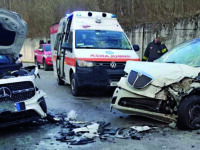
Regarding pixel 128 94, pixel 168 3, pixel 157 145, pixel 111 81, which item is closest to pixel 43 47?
pixel 168 3

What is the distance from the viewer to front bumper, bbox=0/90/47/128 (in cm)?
474

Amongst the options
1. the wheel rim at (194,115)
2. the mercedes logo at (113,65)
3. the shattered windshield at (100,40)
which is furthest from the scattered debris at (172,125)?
the shattered windshield at (100,40)

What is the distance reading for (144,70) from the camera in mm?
5434

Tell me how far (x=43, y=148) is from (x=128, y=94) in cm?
191

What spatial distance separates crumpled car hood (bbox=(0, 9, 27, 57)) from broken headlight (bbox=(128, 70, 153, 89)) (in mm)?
2480

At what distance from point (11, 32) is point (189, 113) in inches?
157

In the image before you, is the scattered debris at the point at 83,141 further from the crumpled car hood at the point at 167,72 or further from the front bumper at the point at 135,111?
the crumpled car hood at the point at 167,72

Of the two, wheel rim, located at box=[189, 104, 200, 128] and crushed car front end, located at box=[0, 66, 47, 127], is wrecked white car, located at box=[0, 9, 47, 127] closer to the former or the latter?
crushed car front end, located at box=[0, 66, 47, 127]

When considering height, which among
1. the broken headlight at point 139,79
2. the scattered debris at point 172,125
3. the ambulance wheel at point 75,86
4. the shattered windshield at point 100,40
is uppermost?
the shattered windshield at point 100,40

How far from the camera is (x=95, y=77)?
800 cm

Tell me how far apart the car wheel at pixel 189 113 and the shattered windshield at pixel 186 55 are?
86cm

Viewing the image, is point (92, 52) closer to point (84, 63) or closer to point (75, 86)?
point (84, 63)

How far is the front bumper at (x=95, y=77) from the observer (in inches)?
315

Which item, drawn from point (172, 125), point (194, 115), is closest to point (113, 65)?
point (172, 125)
